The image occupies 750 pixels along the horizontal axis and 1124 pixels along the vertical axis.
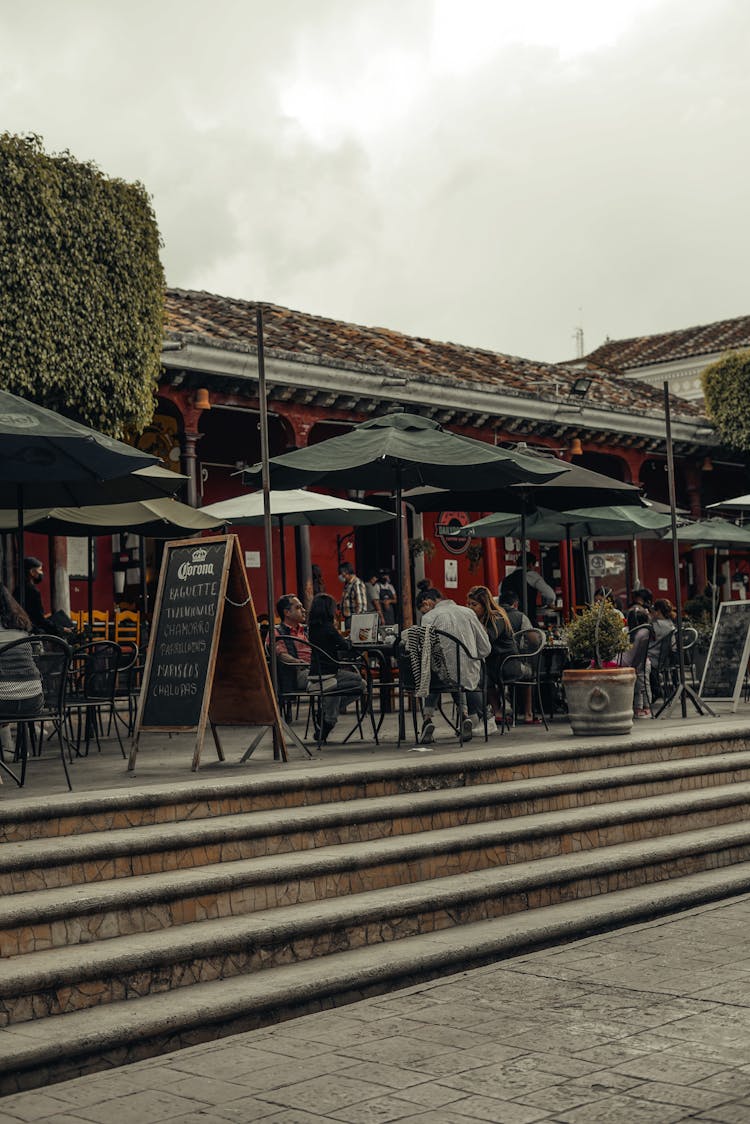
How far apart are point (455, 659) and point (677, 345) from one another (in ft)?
84.2

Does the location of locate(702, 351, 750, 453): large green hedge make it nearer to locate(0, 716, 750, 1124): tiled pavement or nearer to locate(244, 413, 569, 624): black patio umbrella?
locate(244, 413, 569, 624): black patio umbrella

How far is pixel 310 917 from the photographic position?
532 cm

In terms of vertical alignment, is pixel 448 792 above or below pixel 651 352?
below

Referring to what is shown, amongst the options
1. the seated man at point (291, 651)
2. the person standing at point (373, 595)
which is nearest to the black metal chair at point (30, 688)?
the seated man at point (291, 651)

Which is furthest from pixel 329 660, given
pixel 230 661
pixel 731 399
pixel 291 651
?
pixel 731 399

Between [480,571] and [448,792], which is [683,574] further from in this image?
[448,792]

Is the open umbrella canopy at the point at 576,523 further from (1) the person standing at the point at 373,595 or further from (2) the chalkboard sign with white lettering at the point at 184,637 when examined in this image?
(2) the chalkboard sign with white lettering at the point at 184,637

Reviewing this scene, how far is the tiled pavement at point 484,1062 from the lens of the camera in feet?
11.9

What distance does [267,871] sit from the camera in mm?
5535

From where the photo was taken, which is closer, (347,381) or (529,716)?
(529,716)

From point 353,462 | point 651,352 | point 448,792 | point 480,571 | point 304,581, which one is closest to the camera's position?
point 448,792

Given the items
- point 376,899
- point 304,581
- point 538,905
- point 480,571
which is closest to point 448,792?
point 538,905

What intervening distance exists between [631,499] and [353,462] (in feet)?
10.6

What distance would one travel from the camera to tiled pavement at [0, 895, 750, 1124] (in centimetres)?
362
